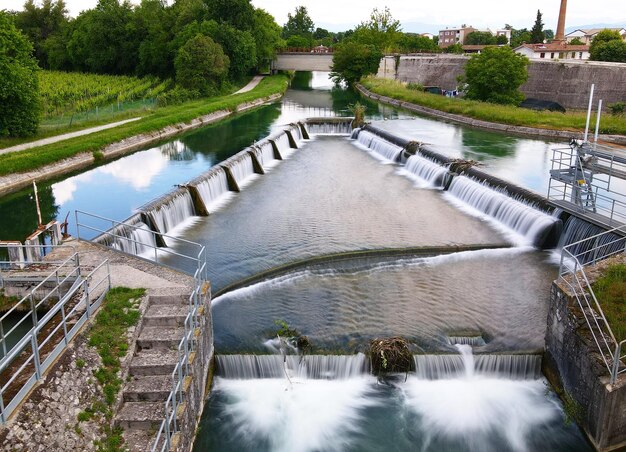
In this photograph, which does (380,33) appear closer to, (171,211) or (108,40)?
(108,40)

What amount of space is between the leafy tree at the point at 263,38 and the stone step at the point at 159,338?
75442mm

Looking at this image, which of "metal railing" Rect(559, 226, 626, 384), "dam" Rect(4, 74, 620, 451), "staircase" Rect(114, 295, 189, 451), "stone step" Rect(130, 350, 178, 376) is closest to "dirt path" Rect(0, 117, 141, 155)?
"dam" Rect(4, 74, 620, 451)

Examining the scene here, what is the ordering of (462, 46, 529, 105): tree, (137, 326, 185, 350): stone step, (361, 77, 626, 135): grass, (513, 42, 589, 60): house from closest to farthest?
(137, 326, 185, 350): stone step
(361, 77, 626, 135): grass
(462, 46, 529, 105): tree
(513, 42, 589, 60): house

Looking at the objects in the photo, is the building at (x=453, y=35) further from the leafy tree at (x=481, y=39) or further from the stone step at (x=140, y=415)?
the stone step at (x=140, y=415)

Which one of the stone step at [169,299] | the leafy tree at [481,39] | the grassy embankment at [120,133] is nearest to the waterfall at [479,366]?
the stone step at [169,299]

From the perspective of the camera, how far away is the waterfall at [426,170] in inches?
1068

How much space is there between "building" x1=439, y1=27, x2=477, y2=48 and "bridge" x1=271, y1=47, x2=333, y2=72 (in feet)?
345

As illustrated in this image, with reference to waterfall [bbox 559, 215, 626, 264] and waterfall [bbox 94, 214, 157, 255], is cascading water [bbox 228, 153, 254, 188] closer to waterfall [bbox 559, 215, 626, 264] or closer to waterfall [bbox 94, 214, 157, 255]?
waterfall [bbox 94, 214, 157, 255]

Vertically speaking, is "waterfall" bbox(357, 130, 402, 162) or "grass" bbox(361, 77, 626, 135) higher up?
"grass" bbox(361, 77, 626, 135)

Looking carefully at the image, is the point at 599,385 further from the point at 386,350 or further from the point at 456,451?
the point at 386,350

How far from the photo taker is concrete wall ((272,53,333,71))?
3612 inches

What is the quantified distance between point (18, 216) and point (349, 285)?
15.3 meters

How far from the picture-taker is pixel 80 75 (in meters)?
76.6

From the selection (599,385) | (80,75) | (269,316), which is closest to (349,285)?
(269,316)
